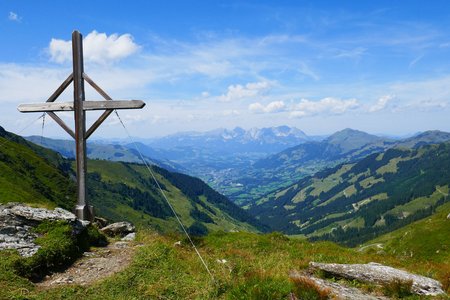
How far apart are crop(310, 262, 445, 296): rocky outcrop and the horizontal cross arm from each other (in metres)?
10.5

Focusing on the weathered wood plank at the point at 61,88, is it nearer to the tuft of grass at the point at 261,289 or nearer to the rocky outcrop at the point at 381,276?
the tuft of grass at the point at 261,289

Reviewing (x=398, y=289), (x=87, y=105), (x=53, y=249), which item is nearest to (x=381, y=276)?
(x=398, y=289)

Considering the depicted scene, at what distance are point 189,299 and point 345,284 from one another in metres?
5.34

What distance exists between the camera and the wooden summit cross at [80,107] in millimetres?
17156

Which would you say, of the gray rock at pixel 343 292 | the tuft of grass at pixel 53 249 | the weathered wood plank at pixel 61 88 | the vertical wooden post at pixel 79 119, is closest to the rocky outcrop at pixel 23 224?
the tuft of grass at pixel 53 249

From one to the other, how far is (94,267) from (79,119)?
25.6ft

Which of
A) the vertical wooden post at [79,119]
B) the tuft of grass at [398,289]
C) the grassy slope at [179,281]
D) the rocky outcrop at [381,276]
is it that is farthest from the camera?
the vertical wooden post at [79,119]

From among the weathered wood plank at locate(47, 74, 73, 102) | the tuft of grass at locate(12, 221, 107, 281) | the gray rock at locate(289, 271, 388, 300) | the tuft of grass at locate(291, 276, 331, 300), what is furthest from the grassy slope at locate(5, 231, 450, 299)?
the weathered wood plank at locate(47, 74, 73, 102)

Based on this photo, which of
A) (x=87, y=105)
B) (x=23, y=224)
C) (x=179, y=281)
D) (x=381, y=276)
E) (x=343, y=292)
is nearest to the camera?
(x=343, y=292)

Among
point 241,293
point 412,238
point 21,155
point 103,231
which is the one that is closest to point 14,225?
point 103,231

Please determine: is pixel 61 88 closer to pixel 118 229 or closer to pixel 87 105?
pixel 87 105

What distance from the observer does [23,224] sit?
45.8ft

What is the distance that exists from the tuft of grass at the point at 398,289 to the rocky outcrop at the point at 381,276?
28cm

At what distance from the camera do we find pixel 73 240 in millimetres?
14023
